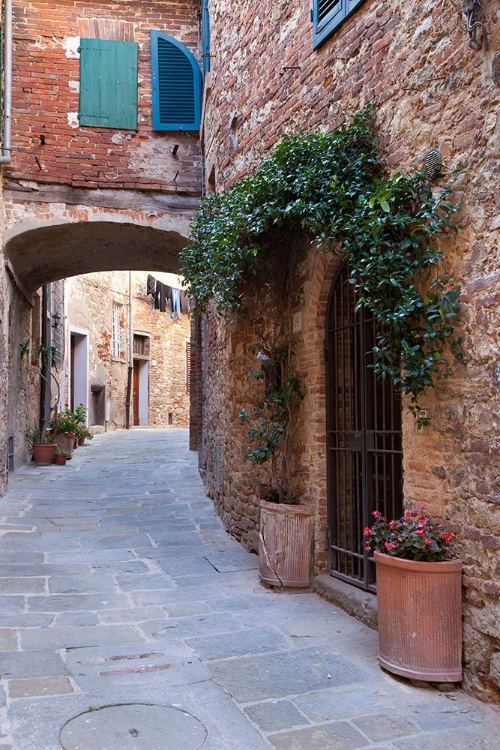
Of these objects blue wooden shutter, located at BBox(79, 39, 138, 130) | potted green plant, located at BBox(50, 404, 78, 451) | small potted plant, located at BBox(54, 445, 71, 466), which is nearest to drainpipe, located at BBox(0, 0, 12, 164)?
blue wooden shutter, located at BBox(79, 39, 138, 130)

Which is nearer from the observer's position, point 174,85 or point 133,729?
point 133,729

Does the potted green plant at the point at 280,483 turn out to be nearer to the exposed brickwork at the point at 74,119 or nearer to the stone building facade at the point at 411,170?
the stone building facade at the point at 411,170

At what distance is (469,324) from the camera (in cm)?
326

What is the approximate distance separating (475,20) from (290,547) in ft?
11.5

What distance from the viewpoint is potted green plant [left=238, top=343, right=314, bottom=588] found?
15.9 ft

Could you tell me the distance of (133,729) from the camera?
275 cm

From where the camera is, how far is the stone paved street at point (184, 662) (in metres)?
2.72

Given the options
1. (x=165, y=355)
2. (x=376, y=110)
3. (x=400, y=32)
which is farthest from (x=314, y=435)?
(x=165, y=355)

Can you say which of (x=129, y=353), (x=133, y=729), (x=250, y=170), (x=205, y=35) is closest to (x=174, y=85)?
(x=205, y=35)

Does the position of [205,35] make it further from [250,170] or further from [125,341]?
[125,341]

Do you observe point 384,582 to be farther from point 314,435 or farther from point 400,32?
point 400,32

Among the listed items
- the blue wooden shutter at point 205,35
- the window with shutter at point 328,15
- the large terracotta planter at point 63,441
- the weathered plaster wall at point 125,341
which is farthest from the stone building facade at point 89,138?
the weathered plaster wall at point 125,341

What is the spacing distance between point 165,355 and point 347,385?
20.4m

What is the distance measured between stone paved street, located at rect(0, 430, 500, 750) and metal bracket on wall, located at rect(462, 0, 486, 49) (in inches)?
122
